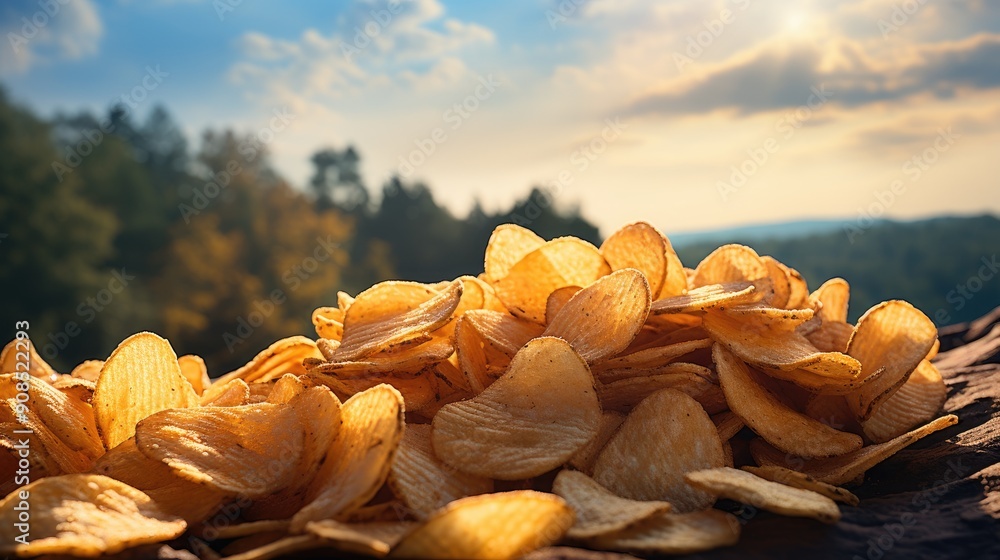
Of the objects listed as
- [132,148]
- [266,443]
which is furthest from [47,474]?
[132,148]

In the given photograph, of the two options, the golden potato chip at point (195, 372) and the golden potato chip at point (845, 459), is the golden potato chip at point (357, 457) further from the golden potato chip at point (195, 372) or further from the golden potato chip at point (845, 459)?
the golden potato chip at point (195, 372)

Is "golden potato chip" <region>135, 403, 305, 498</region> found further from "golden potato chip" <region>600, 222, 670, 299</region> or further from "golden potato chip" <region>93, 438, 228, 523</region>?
"golden potato chip" <region>600, 222, 670, 299</region>

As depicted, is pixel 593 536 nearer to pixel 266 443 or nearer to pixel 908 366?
pixel 266 443

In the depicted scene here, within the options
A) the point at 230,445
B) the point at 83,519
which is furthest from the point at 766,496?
the point at 83,519

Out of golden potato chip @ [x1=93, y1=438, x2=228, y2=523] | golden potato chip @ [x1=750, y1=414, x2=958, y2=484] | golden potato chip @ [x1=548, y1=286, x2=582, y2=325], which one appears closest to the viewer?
golden potato chip @ [x1=93, y1=438, x2=228, y2=523]

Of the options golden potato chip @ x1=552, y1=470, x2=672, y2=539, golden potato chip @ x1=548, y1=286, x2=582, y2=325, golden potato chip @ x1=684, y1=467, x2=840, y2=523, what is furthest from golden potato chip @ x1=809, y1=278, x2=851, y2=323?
golden potato chip @ x1=552, y1=470, x2=672, y2=539

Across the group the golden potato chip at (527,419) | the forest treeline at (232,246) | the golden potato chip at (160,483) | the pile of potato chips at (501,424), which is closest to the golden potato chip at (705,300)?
the pile of potato chips at (501,424)
